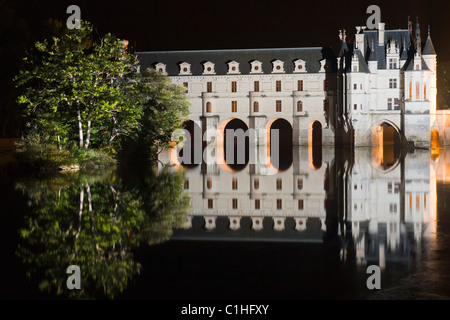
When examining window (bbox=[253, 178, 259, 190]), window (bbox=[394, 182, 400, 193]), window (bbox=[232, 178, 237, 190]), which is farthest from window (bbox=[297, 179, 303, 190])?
window (bbox=[394, 182, 400, 193])

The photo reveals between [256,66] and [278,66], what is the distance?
2.55 meters

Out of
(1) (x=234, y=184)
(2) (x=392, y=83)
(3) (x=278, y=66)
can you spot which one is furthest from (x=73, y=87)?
(2) (x=392, y=83)

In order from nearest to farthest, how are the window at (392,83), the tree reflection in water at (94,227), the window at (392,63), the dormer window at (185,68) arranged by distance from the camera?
the tree reflection in water at (94,227) < the window at (392,63) < the window at (392,83) < the dormer window at (185,68)

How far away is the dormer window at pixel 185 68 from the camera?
2598 inches

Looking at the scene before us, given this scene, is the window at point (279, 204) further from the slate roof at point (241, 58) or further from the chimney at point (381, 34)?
the slate roof at point (241, 58)

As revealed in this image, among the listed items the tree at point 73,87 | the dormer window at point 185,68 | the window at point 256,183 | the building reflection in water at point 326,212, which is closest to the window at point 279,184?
the building reflection in water at point 326,212

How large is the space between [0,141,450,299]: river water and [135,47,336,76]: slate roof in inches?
1831

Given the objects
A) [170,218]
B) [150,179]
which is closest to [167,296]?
[170,218]

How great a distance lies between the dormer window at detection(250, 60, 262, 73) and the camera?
6519cm

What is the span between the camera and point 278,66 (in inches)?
2559

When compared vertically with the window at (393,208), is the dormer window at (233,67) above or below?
above

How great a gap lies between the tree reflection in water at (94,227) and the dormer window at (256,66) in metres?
45.9

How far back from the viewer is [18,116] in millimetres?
48125

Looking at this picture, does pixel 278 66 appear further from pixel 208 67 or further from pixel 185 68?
pixel 185 68
